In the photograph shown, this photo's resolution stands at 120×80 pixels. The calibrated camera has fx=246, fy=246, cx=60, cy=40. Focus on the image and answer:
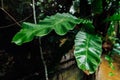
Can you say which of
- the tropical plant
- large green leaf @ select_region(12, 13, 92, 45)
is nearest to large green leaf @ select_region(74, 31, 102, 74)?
the tropical plant

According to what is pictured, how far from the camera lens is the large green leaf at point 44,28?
6.06 feet

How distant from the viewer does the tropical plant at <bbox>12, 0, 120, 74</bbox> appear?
1846mm

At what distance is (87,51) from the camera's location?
1.95m

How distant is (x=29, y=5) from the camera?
2.53m

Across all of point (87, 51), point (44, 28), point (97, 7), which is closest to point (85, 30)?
point (97, 7)

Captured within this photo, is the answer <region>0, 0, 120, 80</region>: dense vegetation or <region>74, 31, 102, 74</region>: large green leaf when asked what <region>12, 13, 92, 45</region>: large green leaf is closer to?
<region>0, 0, 120, 80</region>: dense vegetation

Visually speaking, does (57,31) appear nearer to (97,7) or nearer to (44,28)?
(44,28)

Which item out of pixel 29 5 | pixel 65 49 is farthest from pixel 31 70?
pixel 29 5

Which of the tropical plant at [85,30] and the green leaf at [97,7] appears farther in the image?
the green leaf at [97,7]

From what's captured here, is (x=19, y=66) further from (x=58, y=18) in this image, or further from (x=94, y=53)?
(x=94, y=53)

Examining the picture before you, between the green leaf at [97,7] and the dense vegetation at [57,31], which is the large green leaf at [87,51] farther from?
the green leaf at [97,7]

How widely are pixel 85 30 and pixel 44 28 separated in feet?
1.88

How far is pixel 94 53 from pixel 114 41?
2.69 feet

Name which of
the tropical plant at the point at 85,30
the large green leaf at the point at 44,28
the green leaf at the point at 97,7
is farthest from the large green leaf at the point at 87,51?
the green leaf at the point at 97,7
